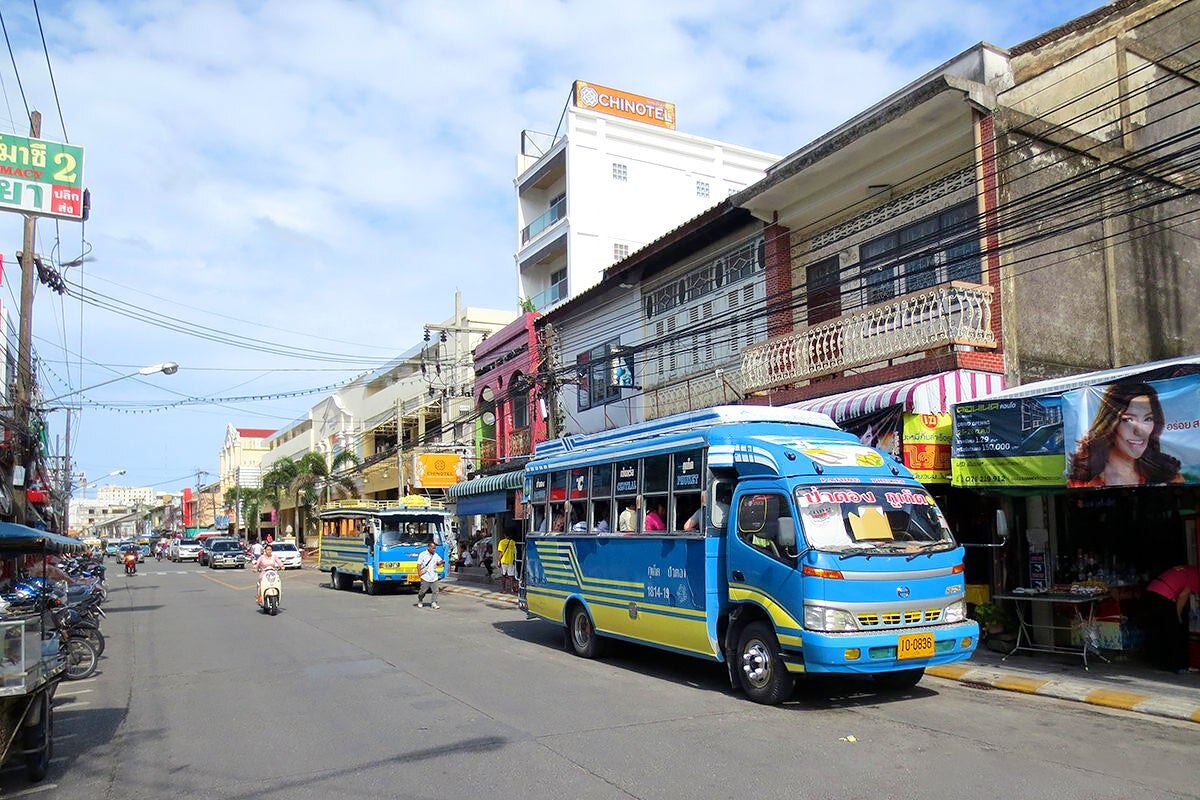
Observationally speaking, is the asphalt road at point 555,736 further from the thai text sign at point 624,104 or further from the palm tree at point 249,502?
the palm tree at point 249,502

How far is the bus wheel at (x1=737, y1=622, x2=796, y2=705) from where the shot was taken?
9.30m

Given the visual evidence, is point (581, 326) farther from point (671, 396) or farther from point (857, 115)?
point (857, 115)

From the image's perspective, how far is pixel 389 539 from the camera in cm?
2642

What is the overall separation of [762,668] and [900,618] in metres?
1.54

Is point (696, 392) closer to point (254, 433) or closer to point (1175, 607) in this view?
point (1175, 607)

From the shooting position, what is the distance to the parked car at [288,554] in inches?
1728

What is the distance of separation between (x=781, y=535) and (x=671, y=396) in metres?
12.9

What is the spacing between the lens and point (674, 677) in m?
11.5

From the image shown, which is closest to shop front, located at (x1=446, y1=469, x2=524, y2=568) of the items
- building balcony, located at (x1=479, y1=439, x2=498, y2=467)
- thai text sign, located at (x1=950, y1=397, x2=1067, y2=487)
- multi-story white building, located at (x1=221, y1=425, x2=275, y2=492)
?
building balcony, located at (x1=479, y1=439, x2=498, y2=467)

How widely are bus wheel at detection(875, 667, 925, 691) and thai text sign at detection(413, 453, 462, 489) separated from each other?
26.1m

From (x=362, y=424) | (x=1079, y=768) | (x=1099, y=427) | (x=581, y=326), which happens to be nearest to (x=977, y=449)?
(x=1099, y=427)

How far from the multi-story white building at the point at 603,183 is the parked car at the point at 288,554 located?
57.1 feet

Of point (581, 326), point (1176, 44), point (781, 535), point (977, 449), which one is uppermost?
point (1176, 44)

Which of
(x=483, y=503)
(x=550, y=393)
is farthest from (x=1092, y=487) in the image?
(x=483, y=503)
